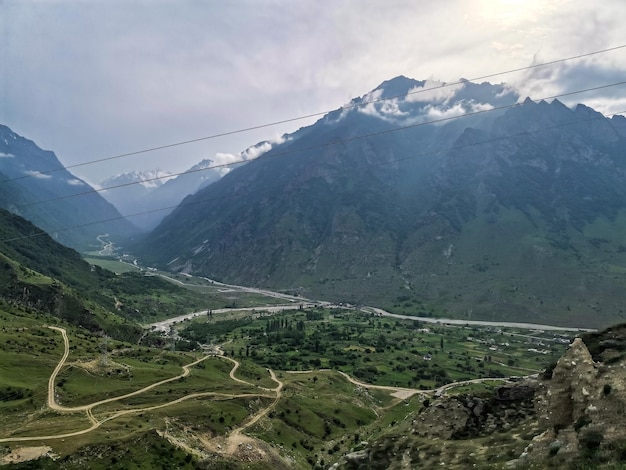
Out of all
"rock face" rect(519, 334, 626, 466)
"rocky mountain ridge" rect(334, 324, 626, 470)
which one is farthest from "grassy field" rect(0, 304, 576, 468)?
"rock face" rect(519, 334, 626, 466)

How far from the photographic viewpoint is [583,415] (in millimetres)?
24609

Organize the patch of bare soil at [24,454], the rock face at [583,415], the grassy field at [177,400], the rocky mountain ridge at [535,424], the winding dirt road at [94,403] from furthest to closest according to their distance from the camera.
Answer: the grassy field at [177,400], the winding dirt road at [94,403], the patch of bare soil at [24,454], the rocky mountain ridge at [535,424], the rock face at [583,415]

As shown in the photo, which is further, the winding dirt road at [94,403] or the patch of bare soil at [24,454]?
the winding dirt road at [94,403]

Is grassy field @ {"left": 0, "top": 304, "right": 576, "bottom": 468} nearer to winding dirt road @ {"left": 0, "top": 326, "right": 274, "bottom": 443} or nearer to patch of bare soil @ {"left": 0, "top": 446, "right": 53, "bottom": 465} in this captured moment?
winding dirt road @ {"left": 0, "top": 326, "right": 274, "bottom": 443}

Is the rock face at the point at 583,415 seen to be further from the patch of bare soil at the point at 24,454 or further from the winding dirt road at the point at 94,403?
the winding dirt road at the point at 94,403

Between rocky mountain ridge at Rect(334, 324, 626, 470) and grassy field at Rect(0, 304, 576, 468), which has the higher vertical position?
rocky mountain ridge at Rect(334, 324, 626, 470)

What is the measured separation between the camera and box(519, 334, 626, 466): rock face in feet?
72.3

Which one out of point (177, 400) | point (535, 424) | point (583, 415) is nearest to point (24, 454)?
point (177, 400)

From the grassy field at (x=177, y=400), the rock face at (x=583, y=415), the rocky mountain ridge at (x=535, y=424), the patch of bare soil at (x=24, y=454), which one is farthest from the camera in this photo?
the grassy field at (x=177, y=400)

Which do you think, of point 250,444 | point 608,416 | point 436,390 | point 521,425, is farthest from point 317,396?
point 608,416

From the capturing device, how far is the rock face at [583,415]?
22031 millimetres

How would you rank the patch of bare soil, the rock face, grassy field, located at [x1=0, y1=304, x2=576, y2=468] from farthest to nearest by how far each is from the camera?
grassy field, located at [x1=0, y1=304, x2=576, y2=468] < the patch of bare soil < the rock face

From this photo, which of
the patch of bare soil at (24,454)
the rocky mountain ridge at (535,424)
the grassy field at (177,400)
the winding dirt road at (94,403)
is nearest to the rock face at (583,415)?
the rocky mountain ridge at (535,424)

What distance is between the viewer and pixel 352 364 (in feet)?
543
